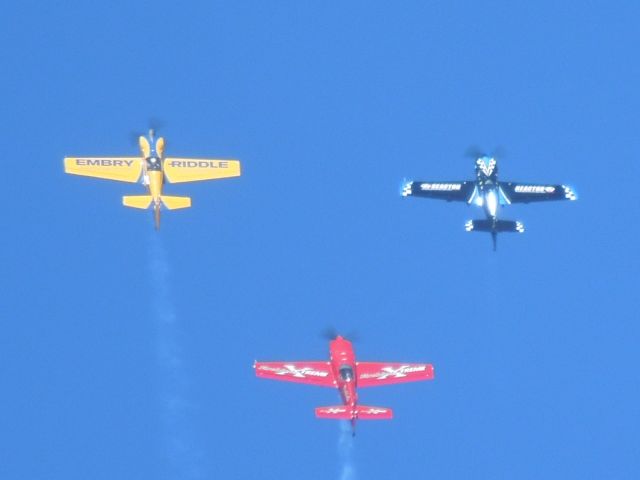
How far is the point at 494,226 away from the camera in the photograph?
137m

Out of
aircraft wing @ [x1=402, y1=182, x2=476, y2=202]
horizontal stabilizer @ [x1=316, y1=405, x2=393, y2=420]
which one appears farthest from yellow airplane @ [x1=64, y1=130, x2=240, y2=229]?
horizontal stabilizer @ [x1=316, y1=405, x2=393, y2=420]

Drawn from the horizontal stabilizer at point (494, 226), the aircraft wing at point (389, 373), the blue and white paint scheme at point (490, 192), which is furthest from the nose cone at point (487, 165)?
the aircraft wing at point (389, 373)

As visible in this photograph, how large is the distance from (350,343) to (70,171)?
72.4 feet

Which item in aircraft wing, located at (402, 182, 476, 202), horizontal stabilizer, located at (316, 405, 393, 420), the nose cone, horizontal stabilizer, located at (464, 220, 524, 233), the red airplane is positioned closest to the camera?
Result: horizontal stabilizer, located at (316, 405, 393, 420)

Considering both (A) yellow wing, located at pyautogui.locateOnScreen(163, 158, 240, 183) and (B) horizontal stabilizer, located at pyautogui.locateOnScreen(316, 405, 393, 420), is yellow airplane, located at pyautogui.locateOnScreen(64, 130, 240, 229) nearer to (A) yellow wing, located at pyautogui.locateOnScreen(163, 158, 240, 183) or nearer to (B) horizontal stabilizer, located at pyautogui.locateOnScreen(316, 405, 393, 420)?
(A) yellow wing, located at pyautogui.locateOnScreen(163, 158, 240, 183)

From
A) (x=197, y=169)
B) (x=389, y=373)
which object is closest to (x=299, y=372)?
(x=389, y=373)

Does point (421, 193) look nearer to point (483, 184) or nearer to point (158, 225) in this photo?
point (483, 184)

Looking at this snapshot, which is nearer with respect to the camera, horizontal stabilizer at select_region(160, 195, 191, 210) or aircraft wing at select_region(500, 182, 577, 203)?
horizontal stabilizer at select_region(160, 195, 191, 210)

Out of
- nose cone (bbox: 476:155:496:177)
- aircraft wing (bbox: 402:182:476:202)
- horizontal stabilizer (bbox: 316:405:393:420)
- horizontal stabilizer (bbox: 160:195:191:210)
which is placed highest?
nose cone (bbox: 476:155:496:177)

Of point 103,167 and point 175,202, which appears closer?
point 175,202

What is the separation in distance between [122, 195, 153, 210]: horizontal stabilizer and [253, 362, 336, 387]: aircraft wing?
42.4 feet

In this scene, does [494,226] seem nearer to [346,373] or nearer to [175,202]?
[346,373]

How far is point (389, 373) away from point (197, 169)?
62.3 ft

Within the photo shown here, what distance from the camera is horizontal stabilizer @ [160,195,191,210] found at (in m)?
131
